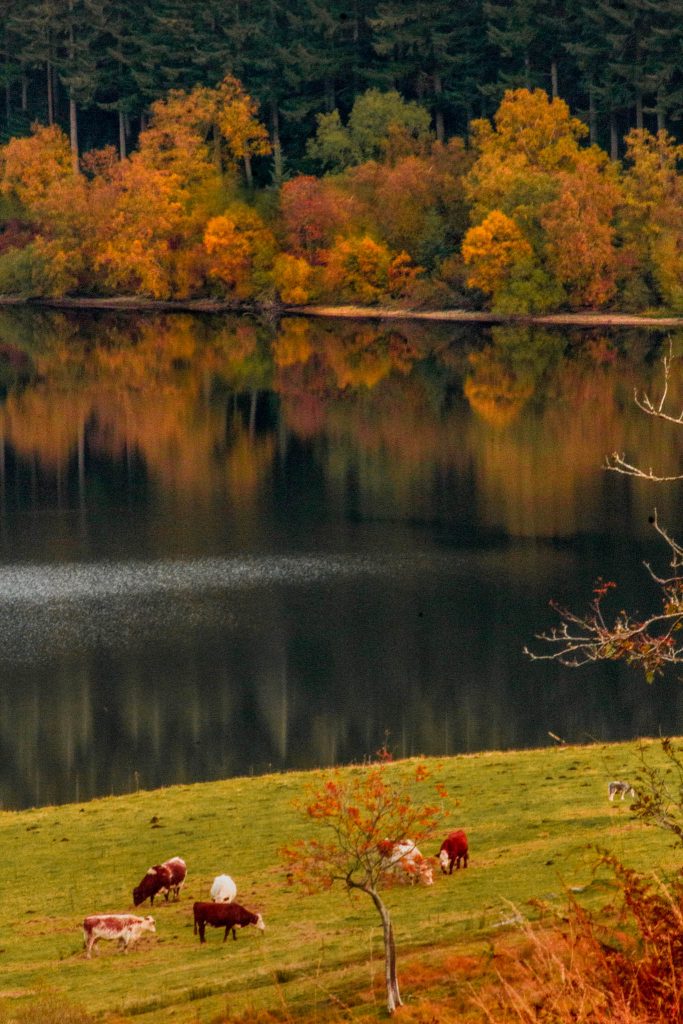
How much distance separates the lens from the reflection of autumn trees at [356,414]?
150 ft

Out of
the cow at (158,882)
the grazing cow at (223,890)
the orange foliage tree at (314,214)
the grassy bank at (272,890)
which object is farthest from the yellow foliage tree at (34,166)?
the grazing cow at (223,890)

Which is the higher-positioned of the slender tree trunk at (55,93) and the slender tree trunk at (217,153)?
the slender tree trunk at (55,93)

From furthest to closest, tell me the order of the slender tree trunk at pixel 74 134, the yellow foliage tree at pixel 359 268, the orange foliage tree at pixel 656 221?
the slender tree trunk at pixel 74 134 < the yellow foliage tree at pixel 359 268 < the orange foliage tree at pixel 656 221

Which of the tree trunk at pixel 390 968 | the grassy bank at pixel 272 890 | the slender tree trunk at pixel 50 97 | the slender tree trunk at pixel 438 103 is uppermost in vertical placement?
the slender tree trunk at pixel 50 97

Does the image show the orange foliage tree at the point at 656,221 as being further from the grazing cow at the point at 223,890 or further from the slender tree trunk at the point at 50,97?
the grazing cow at the point at 223,890

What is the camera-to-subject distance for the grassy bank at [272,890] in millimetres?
13234

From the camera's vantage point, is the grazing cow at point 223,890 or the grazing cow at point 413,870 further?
the grazing cow at point 413,870

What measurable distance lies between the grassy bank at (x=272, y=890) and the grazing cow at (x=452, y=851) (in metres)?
0.17

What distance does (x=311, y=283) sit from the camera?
99312 mm

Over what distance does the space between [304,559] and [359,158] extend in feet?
227

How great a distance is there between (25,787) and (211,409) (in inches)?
1553

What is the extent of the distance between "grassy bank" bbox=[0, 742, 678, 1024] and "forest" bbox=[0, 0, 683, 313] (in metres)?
69.0

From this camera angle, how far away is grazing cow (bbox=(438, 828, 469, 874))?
1605 cm

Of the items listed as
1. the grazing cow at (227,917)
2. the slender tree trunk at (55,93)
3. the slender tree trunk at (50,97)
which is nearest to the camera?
the grazing cow at (227,917)
